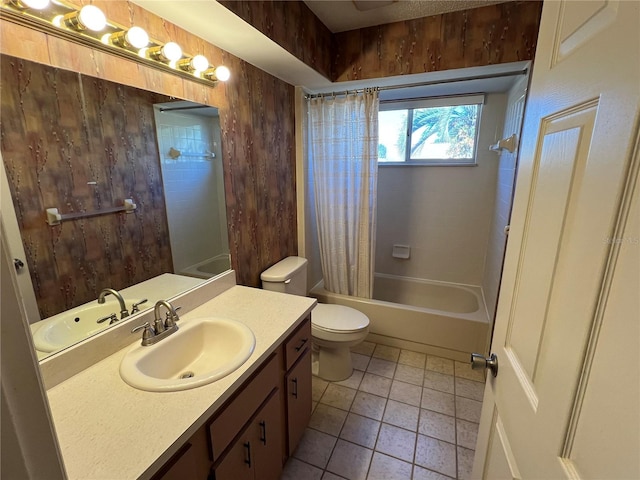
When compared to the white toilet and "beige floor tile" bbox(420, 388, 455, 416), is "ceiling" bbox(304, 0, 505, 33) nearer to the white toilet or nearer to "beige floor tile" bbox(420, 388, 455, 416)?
the white toilet

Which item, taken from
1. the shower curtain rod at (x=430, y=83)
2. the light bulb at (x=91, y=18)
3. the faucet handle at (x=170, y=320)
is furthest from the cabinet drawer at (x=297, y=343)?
the shower curtain rod at (x=430, y=83)

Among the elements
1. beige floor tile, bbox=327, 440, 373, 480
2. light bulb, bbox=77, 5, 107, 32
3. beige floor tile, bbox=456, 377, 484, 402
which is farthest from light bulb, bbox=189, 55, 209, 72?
beige floor tile, bbox=456, 377, 484, 402

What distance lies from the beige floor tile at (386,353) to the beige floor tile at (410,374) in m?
0.11

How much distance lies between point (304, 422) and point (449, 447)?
802mm

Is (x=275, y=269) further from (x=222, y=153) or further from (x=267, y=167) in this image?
(x=222, y=153)

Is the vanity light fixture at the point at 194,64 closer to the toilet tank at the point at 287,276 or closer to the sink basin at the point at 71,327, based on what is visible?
the sink basin at the point at 71,327

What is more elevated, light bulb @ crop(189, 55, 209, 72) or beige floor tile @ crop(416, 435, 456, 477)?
light bulb @ crop(189, 55, 209, 72)

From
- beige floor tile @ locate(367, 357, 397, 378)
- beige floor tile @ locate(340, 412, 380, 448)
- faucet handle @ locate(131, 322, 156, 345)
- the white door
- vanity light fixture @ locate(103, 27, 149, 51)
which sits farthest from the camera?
beige floor tile @ locate(367, 357, 397, 378)

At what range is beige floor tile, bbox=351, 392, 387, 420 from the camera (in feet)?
6.05

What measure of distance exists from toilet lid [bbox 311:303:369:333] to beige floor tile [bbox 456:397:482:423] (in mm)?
751

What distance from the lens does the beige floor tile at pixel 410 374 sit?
2125 mm

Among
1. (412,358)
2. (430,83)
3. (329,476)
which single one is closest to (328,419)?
(329,476)

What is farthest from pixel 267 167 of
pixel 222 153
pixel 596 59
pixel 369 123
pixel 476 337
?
pixel 476 337

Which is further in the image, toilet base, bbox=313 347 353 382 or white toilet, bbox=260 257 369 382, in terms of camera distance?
toilet base, bbox=313 347 353 382
